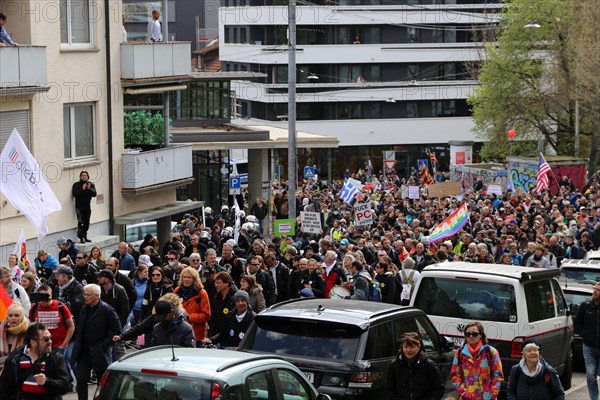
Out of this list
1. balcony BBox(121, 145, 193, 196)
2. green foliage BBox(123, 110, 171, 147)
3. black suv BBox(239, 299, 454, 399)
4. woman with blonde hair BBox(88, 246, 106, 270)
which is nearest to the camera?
black suv BBox(239, 299, 454, 399)

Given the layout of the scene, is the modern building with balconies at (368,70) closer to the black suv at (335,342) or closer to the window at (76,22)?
the window at (76,22)

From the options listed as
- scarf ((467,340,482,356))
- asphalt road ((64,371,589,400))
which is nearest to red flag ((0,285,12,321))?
asphalt road ((64,371,589,400))

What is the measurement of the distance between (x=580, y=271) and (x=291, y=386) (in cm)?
1175

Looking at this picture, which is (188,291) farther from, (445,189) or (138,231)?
(445,189)

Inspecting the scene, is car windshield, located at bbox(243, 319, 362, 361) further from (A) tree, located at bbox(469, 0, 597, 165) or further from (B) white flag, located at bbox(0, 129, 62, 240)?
(A) tree, located at bbox(469, 0, 597, 165)

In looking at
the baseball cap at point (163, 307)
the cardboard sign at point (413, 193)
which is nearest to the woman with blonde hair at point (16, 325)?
the baseball cap at point (163, 307)

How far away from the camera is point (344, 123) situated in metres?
84.2

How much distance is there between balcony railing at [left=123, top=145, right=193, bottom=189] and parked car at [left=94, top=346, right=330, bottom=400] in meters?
18.9

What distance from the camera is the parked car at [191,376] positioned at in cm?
893

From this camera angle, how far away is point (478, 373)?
486 inches

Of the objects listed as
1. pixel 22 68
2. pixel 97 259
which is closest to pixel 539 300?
pixel 97 259

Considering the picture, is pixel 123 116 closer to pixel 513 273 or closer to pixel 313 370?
pixel 513 273

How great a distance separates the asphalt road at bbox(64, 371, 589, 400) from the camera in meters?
15.1

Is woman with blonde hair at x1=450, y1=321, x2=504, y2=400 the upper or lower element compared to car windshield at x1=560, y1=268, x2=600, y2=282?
upper
